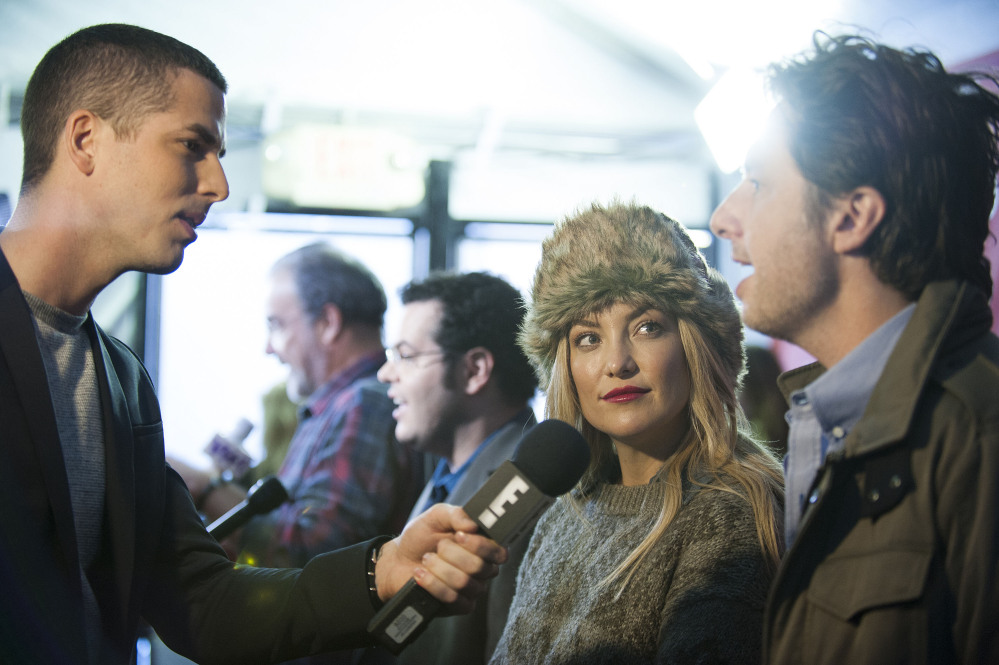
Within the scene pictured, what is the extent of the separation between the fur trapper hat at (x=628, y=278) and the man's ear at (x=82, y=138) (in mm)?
917

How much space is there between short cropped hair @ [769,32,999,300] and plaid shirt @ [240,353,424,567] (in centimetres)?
192

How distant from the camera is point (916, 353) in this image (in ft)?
3.44

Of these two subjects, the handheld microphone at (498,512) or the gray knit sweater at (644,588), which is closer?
the handheld microphone at (498,512)

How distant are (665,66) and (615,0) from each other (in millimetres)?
623

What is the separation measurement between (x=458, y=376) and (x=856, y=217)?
1.71m

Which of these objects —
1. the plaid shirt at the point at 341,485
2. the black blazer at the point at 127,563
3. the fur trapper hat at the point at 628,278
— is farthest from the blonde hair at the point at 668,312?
the plaid shirt at the point at 341,485

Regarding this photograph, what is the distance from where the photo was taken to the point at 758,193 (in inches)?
48.9

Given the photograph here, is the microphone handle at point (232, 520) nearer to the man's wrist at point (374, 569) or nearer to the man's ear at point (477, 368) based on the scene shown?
the man's ear at point (477, 368)

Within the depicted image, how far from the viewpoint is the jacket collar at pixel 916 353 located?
1.04 meters

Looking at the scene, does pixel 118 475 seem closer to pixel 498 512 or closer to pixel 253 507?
pixel 498 512

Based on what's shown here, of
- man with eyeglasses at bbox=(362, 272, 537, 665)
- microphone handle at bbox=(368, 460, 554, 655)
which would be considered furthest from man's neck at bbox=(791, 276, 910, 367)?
man with eyeglasses at bbox=(362, 272, 537, 665)

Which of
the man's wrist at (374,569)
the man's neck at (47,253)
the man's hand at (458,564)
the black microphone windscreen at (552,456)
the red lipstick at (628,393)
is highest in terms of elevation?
the man's neck at (47,253)

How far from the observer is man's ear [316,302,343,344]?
10.9 feet

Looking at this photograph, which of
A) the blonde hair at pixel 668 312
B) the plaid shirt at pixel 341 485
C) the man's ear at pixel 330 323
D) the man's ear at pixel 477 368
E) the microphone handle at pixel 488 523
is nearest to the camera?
the microphone handle at pixel 488 523
